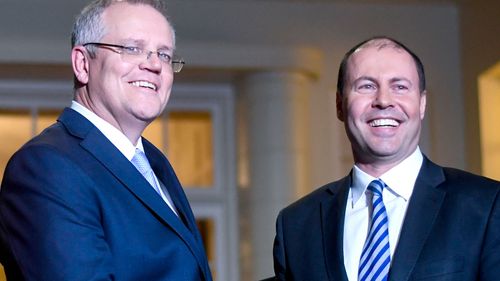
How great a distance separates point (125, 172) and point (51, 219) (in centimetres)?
21

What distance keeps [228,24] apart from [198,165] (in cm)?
88

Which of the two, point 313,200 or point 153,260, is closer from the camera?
point 153,260

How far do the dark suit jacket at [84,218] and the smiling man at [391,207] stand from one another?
452mm

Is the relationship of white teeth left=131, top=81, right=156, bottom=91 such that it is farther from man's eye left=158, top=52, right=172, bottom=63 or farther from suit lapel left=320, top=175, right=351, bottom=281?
suit lapel left=320, top=175, right=351, bottom=281

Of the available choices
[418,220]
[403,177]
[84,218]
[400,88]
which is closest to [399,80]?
[400,88]

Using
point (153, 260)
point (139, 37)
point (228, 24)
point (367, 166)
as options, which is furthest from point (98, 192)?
point (228, 24)

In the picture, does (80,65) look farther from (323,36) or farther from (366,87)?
(323,36)

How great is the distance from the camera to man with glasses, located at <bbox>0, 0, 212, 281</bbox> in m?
1.63

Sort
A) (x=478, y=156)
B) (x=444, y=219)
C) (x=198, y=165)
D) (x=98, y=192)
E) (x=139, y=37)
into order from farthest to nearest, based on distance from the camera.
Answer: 1. (x=198, y=165)
2. (x=478, y=156)
3. (x=444, y=219)
4. (x=139, y=37)
5. (x=98, y=192)

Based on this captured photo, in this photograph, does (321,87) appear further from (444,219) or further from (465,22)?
(444,219)

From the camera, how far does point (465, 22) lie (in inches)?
223

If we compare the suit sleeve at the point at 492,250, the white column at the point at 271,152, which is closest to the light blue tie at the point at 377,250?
the suit sleeve at the point at 492,250

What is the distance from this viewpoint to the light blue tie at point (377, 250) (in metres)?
2.11

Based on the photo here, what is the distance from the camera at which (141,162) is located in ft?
6.26
